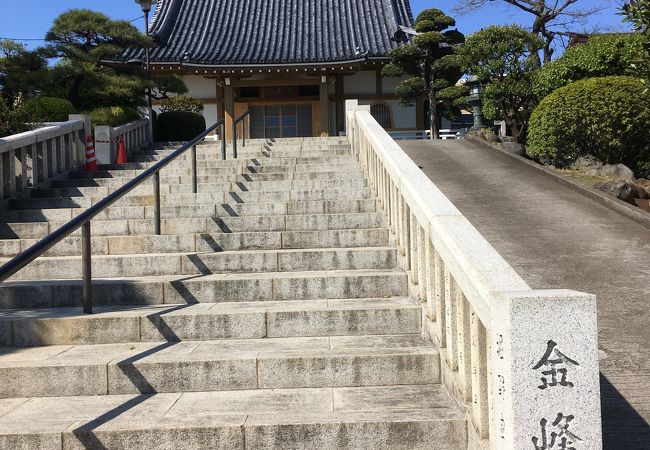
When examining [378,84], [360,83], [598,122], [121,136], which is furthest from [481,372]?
[360,83]

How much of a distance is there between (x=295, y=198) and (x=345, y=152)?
3582 mm

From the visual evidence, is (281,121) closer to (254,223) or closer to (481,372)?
(254,223)

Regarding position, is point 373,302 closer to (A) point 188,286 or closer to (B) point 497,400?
(A) point 188,286

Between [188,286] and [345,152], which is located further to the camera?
[345,152]

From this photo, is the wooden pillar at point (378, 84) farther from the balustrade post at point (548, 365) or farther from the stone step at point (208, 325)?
the balustrade post at point (548, 365)

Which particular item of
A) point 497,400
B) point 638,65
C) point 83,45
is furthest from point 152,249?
point 83,45

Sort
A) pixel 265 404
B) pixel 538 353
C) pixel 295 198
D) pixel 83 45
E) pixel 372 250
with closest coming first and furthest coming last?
pixel 538 353 → pixel 265 404 → pixel 372 250 → pixel 295 198 → pixel 83 45

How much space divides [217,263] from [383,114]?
17303 mm

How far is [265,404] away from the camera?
352 centimetres

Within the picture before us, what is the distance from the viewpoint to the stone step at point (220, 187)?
7.92m

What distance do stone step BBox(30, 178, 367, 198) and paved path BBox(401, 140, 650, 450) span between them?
201cm

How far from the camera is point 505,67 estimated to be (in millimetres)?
15570

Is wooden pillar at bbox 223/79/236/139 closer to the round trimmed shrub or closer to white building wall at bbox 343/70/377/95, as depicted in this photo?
white building wall at bbox 343/70/377/95

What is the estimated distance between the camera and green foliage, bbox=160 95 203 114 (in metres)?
20.8
